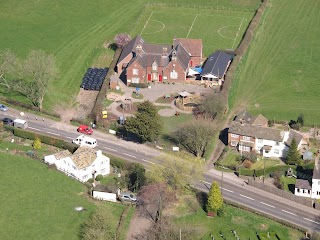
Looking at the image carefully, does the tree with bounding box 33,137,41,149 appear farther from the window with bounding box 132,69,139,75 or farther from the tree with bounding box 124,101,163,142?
the window with bounding box 132,69,139,75

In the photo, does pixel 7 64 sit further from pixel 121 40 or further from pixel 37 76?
pixel 121 40

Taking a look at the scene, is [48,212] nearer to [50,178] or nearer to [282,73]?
[50,178]

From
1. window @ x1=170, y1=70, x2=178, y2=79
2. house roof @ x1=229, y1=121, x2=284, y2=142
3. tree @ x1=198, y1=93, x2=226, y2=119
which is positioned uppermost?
window @ x1=170, y1=70, x2=178, y2=79

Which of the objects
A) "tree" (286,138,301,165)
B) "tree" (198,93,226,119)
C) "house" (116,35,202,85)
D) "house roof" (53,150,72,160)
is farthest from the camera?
"house" (116,35,202,85)

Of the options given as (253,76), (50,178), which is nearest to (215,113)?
(253,76)

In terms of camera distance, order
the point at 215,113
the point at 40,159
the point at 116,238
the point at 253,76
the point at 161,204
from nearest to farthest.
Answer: the point at 116,238 → the point at 161,204 → the point at 40,159 → the point at 215,113 → the point at 253,76

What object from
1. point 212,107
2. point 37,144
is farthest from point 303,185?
point 37,144

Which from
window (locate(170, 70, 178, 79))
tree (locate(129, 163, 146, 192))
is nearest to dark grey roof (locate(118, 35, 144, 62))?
window (locate(170, 70, 178, 79))
